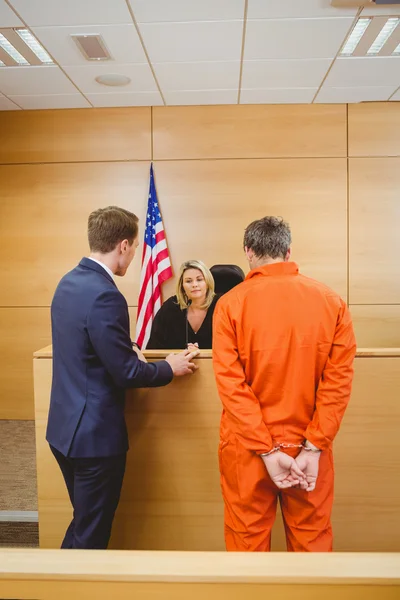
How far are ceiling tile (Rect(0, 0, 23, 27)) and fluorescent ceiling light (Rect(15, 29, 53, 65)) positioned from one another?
7 centimetres

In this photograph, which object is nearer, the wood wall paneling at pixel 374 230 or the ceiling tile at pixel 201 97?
the ceiling tile at pixel 201 97

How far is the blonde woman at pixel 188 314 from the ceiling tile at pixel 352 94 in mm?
2254

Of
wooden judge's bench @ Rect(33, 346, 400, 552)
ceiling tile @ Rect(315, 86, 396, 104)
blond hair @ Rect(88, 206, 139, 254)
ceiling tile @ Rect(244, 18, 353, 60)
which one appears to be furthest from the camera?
ceiling tile @ Rect(315, 86, 396, 104)

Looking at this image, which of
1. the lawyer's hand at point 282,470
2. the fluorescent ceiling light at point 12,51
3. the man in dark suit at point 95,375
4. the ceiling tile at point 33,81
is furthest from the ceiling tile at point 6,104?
the lawyer's hand at point 282,470

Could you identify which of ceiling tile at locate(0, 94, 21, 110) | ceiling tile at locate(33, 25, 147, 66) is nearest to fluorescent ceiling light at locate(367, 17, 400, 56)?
ceiling tile at locate(33, 25, 147, 66)

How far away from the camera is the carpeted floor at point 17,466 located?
2570 millimetres

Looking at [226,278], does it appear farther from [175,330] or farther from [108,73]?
[108,73]

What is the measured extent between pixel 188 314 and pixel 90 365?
4.27 ft

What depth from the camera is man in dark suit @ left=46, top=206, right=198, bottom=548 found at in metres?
1.52

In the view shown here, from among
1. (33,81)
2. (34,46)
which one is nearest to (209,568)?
(34,46)

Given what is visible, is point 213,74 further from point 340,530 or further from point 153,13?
point 340,530

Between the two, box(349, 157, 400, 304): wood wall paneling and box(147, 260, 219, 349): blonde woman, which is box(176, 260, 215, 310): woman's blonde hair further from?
box(349, 157, 400, 304): wood wall paneling

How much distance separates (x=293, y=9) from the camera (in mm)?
2646

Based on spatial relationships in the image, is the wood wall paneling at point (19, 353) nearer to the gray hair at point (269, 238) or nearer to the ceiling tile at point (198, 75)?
the ceiling tile at point (198, 75)
